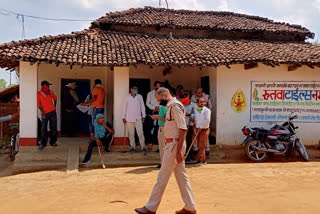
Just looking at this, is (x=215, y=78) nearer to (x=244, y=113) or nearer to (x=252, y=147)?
(x=244, y=113)

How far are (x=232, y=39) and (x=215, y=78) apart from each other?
120 inches

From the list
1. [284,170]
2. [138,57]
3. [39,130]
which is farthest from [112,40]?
[284,170]

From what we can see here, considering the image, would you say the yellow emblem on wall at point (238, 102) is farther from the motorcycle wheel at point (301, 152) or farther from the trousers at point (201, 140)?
the trousers at point (201, 140)

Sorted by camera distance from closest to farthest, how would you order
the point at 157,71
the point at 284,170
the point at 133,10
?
1. the point at 284,170
2. the point at 157,71
3. the point at 133,10

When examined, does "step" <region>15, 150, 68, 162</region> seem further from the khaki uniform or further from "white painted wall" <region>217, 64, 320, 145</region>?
"white painted wall" <region>217, 64, 320, 145</region>

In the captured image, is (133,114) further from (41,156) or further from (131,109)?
(41,156)

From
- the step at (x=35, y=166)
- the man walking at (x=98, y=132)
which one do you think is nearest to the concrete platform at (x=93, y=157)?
the step at (x=35, y=166)

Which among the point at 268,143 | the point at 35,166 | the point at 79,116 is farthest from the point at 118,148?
the point at 268,143

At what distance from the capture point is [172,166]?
437 cm

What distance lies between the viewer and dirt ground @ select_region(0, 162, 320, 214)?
4855mm

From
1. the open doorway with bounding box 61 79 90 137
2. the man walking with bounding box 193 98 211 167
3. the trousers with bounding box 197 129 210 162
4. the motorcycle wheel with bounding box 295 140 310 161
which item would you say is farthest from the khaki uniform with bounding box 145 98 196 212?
the open doorway with bounding box 61 79 90 137

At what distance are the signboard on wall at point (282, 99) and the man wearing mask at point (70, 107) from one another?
20.8 ft

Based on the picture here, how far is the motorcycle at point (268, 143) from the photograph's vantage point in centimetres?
854

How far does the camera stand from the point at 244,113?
9.60m
